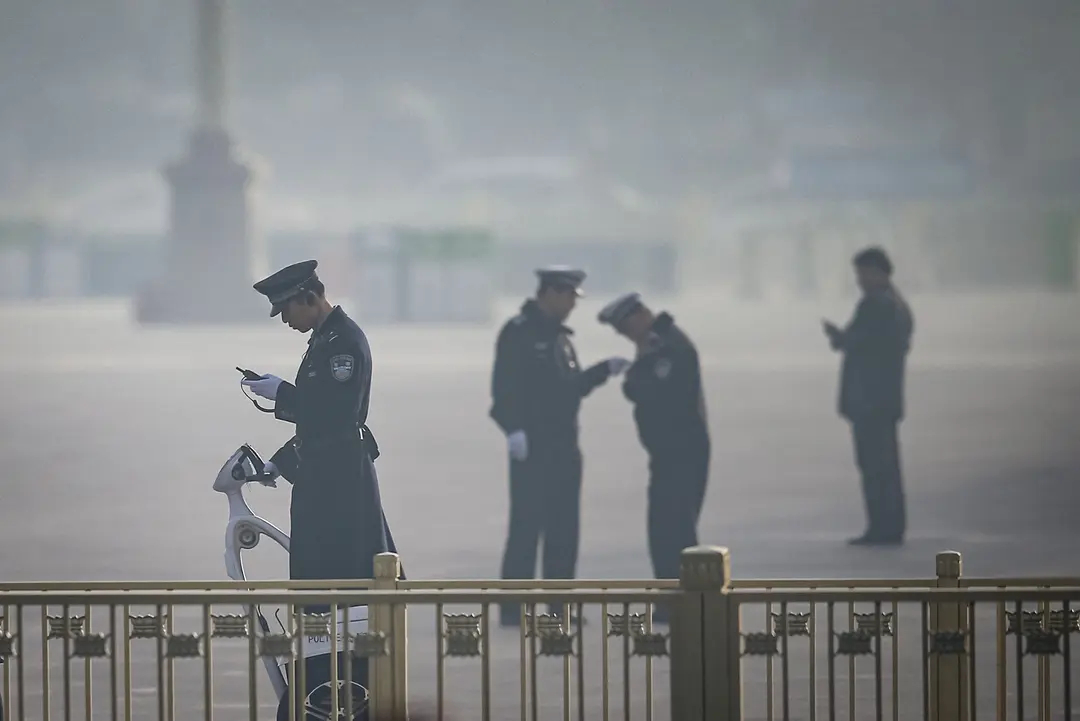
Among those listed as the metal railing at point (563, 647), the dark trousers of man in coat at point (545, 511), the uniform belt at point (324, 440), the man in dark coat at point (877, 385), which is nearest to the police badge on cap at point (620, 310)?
the dark trousers of man in coat at point (545, 511)

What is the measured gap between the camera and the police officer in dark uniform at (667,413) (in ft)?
28.3

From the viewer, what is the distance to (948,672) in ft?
16.7

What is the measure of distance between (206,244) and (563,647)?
11.2m

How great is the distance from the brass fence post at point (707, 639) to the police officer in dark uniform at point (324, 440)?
166cm

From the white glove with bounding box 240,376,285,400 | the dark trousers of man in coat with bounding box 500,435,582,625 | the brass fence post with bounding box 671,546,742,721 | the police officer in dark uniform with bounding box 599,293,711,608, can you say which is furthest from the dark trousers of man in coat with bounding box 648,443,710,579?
the brass fence post with bounding box 671,546,742,721

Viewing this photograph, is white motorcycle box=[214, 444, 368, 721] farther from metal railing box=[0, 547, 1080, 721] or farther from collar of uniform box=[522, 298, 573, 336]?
collar of uniform box=[522, 298, 573, 336]

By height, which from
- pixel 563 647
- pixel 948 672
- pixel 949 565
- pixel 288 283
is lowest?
pixel 948 672

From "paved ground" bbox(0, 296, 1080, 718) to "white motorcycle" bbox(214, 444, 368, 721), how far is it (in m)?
5.24

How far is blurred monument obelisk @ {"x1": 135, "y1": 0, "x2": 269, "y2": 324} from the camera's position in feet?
47.1

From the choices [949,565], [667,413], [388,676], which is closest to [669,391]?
[667,413]

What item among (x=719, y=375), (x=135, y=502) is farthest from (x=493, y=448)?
(x=135, y=502)

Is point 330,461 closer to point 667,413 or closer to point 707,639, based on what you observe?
point 707,639

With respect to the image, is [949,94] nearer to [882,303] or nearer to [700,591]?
[882,303]

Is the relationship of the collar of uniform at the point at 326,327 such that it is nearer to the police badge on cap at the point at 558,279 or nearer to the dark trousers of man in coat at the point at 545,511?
the police badge on cap at the point at 558,279
